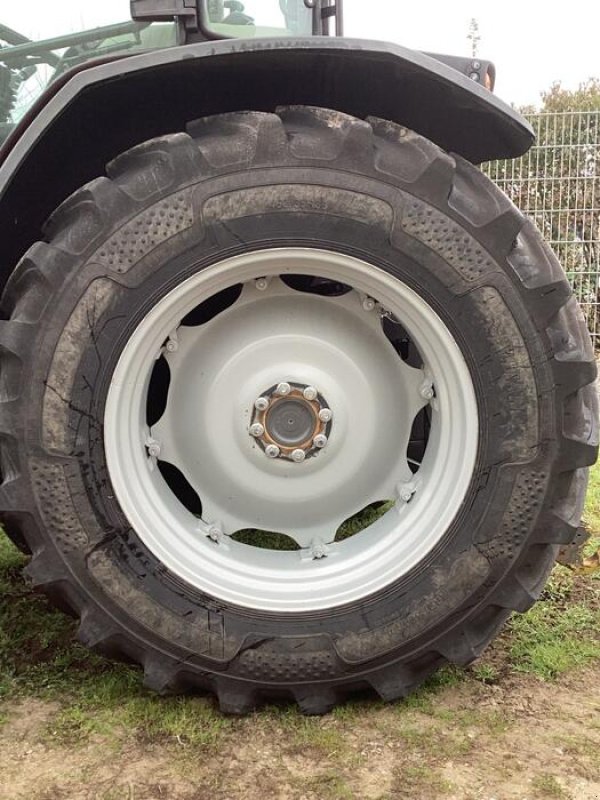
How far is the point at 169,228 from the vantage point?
1.62 metres

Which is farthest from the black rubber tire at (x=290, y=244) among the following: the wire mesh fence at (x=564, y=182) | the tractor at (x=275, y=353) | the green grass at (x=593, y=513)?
the wire mesh fence at (x=564, y=182)

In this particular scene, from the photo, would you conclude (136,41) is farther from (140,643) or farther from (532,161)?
(532,161)

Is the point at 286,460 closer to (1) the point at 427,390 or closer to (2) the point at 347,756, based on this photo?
(1) the point at 427,390

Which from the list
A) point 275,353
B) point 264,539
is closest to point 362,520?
point 264,539

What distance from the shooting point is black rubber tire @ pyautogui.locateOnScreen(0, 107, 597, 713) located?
1622mm

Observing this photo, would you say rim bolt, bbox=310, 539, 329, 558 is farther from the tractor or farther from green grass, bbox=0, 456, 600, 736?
green grass, bbox=0, 456, 600, 736

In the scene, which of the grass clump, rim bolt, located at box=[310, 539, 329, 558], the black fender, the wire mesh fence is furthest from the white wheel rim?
the wire mesh fence

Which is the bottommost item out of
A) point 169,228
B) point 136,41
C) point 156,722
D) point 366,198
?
point 156,722

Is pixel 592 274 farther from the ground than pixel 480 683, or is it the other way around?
pixel 592 274

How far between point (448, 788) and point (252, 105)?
1.56 metres

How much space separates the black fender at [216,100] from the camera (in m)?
1.58

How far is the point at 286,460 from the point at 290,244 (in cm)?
56

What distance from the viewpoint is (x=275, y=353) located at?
76.0 inches

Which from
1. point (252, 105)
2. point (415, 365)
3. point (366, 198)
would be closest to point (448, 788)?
point (415, 365)
